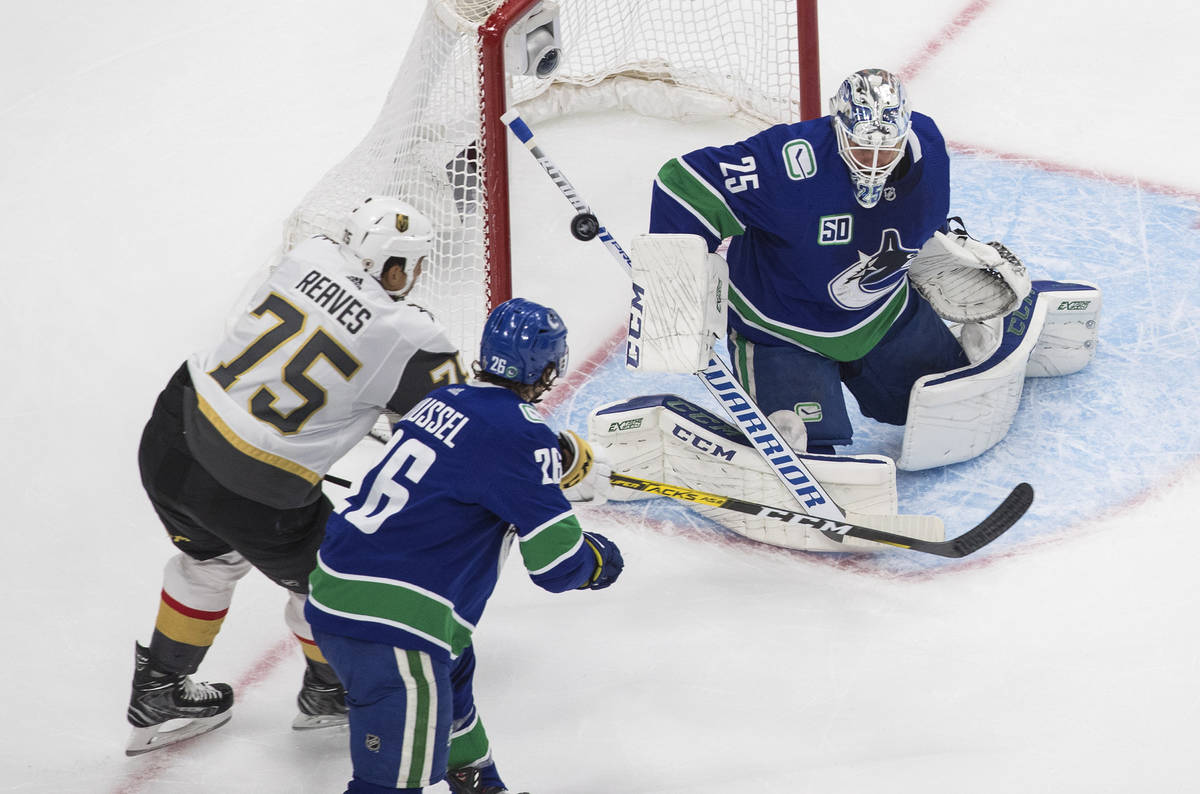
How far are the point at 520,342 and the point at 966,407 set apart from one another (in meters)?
1.39

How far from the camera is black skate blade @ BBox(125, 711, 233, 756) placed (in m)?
2.99

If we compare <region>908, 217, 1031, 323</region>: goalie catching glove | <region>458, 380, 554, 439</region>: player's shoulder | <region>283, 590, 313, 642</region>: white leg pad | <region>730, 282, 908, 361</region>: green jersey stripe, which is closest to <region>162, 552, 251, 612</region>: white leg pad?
<region>283, 590, 313, 642</region>: white leg pad

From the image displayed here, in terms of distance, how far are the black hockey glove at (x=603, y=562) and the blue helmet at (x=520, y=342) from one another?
326 millimetres

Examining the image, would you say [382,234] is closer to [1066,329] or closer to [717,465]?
[717,465]

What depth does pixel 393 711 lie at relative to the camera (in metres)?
2.45

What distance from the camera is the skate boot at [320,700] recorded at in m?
2.99

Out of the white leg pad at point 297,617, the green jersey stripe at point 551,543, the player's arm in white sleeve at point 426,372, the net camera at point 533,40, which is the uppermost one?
the net camera at point 533,40

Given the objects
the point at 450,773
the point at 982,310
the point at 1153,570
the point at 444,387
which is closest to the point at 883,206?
the point at 982,310

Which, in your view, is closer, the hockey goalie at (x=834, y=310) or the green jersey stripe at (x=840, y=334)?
the hockey goalie at (x=834, y=310)

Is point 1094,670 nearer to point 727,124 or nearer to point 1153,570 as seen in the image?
point 1153,570

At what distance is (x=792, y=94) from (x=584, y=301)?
36.0 inches

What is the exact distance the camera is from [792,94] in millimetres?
4496

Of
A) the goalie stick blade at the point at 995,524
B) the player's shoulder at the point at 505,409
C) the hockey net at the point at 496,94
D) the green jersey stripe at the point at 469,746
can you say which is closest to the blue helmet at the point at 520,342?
the player's shoulder at the point at 505,409

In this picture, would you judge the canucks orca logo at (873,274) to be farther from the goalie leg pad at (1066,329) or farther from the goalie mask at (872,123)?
the goalie leg pad at (1066,329)
